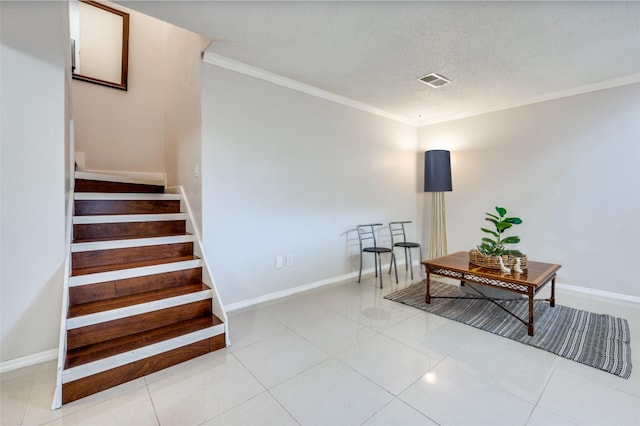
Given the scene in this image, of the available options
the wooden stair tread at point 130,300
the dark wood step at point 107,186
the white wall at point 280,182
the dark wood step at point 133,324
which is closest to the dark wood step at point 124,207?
the dark wood step at point 107,186

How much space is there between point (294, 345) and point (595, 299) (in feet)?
10.6

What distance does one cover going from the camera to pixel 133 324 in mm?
1954

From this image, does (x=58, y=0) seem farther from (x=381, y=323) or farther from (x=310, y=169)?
(x=381, y=323)

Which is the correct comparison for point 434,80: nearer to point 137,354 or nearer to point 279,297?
point 279,297

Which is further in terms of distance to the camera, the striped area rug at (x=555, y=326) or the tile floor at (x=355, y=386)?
the striped area rug at (x=555, y=326)

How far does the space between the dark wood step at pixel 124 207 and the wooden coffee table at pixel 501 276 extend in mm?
2669

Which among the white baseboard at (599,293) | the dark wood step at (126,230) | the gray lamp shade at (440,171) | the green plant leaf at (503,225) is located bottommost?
the white baseboard at (599,293)

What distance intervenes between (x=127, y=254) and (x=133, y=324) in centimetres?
64

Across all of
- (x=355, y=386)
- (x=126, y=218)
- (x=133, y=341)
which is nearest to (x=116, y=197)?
(x=126, y=218)

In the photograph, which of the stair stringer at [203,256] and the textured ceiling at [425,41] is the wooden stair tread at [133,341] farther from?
the textured ceiling at [425,41]

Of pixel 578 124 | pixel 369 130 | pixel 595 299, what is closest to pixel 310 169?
pixel 369 130

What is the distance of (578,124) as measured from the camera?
3.23 m

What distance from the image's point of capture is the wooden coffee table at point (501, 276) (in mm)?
2219

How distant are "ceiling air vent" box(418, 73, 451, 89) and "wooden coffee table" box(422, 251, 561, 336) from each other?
184cm
